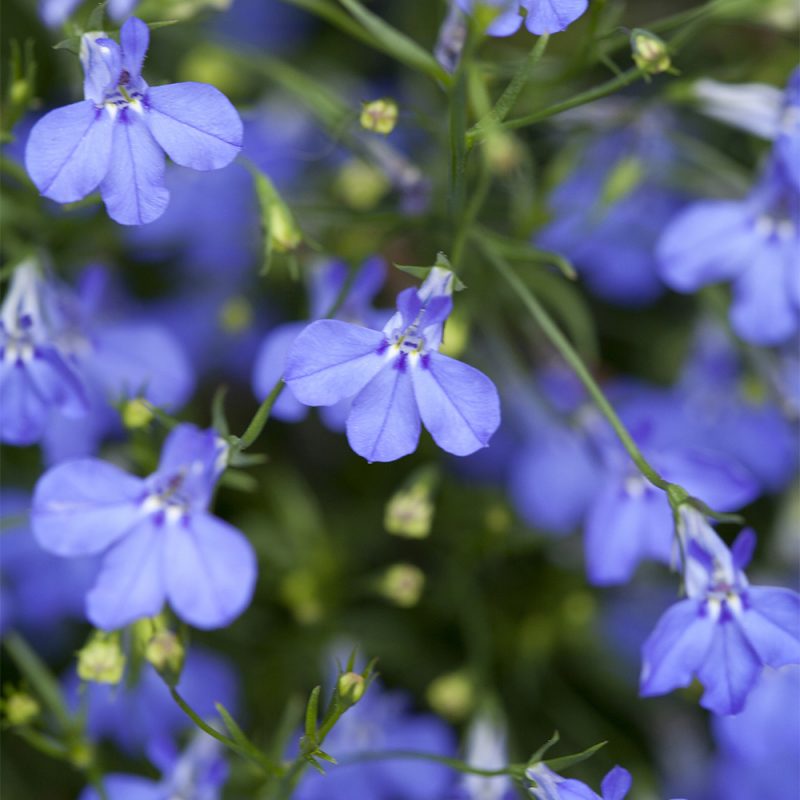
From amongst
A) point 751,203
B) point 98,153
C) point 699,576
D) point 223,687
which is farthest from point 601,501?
point 98,153

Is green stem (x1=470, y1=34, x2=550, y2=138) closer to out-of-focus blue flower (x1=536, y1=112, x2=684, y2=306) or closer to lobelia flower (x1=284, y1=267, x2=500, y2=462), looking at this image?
lobelia flower (x1=284, y1=267, x2=500, y2=462)

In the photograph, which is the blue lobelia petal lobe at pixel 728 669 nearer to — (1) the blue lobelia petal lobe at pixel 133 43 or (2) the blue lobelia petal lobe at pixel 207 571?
(2) the blue lobelia petal lobe at pixel 207 571

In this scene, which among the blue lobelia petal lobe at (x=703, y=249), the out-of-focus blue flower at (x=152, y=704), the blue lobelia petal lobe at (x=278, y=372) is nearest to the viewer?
the blue lobelia petal lobe at (x=278, y=372)

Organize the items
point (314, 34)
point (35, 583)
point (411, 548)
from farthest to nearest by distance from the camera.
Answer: point (314, 34) → point (411, 548) → point (35, 583)

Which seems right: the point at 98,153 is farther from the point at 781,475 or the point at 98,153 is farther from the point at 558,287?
the point at 781,475

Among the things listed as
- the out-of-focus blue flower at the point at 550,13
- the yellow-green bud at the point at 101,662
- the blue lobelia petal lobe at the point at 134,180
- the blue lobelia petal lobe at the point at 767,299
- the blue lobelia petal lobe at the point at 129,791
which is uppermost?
the out-of-focus blue flower at the point at 550,13

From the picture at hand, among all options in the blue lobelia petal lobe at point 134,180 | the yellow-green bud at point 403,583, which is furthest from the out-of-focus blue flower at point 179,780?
the blue lobelia petal lobe at point 134,180

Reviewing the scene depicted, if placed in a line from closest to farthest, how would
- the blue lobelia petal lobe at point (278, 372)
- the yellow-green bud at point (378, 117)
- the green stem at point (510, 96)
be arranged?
the green stem at point (510, 96) < the yellow-green bud at point (378, 117) < the blue lobelia petal lobe at point (278, 372)
